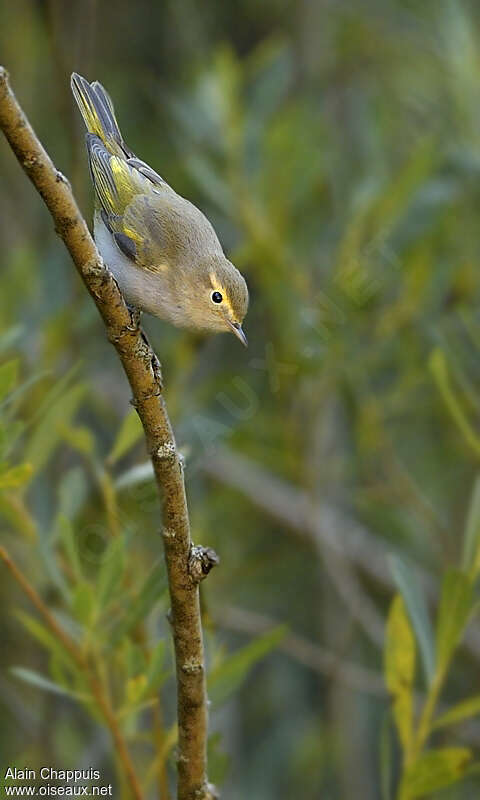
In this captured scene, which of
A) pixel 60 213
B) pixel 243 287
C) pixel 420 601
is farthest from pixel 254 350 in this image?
pixel 60 213

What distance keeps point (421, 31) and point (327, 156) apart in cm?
99

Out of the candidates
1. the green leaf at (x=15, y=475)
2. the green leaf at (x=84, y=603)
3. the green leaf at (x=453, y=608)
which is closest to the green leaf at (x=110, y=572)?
the green leaf at (x=84, y=603)

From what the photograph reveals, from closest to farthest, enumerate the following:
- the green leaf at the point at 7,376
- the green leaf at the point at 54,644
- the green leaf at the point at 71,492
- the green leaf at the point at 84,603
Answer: the green leaf at the point at 7,376, the green leaf at the point at 84,603, the green leaf at the point at 54,644, the green leaf at the point at 71,492

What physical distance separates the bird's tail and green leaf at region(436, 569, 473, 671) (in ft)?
3.72

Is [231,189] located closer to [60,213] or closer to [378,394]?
[378,394]

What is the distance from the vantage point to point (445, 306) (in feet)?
12.7

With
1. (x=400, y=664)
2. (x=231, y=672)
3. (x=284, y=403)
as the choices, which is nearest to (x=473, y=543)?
(x=400, y=664)

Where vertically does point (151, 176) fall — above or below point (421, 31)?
below

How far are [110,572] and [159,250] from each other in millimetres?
724

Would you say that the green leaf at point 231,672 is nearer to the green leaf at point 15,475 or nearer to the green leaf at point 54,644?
the green leaf at point 54,644

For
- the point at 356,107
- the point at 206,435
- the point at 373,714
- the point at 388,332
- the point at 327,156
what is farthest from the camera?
the point at 373,714

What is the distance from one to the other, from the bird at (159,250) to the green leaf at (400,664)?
Answer: 26.4 inches

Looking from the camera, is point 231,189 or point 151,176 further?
point 231,189

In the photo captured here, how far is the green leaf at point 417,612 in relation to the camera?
2.12 m
